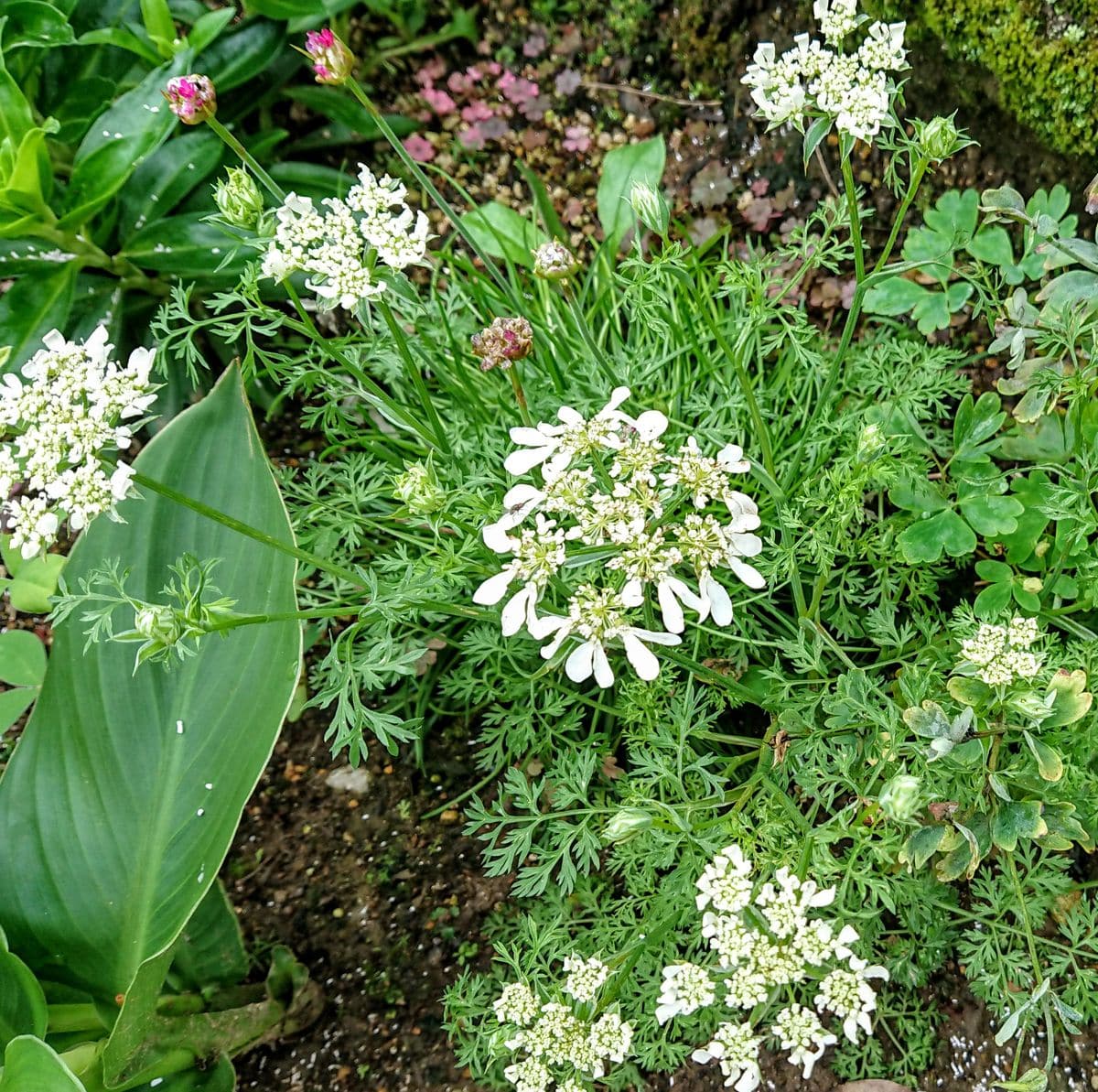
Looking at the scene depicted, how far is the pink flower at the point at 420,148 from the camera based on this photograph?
8.80 feet

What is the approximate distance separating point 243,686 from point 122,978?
51cm

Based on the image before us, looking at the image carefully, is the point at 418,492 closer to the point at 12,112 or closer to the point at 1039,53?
the point at 12,112

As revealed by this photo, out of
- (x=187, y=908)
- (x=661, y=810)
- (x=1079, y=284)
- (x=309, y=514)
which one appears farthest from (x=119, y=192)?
(x=1079, y=284)

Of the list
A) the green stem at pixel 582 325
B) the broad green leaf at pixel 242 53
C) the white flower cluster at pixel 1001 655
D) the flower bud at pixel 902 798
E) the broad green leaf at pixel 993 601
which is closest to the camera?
the flower bud at pixel 902 798

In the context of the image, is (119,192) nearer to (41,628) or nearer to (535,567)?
(41,628)

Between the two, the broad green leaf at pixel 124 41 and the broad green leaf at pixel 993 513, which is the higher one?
the broad green leaf at pixel 124 41

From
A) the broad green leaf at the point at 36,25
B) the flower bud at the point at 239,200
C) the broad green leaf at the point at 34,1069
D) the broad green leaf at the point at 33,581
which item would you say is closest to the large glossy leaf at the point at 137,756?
the broad green leaf at the point at 34,1069

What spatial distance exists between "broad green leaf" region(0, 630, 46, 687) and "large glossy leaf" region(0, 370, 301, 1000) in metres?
0.39

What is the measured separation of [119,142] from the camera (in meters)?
2.01

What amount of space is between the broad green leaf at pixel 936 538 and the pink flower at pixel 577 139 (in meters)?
1.47

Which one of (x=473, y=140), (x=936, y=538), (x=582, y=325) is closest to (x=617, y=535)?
(x=582, y=325)

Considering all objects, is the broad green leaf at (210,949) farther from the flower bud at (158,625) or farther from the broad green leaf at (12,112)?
the broad green leaf at (12,112)

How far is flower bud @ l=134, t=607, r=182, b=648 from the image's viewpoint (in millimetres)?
1117

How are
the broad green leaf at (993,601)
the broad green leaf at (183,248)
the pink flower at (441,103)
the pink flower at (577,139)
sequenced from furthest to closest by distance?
1. the pink flower at (441,103)
2. the pink flower at (577,139)
3. the broad green leaf at (183,248)
4. the broad green leaf at (993,601)
